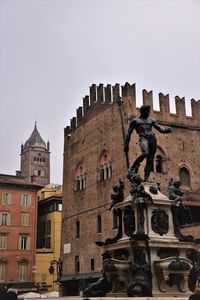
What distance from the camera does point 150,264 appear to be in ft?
29.9

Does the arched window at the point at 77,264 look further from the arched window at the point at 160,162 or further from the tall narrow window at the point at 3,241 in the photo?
the tall narrow window at the point at 3,241

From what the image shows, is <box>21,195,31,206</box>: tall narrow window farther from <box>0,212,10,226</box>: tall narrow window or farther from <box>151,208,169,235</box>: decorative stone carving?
<box>151,208,169,235</box>: decorative stone carving

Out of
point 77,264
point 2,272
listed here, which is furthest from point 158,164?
point 2,272

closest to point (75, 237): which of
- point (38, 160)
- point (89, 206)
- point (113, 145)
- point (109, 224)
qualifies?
point (89, 206)

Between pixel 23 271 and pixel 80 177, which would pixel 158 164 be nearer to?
pixel 80 177

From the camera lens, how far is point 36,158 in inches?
4523

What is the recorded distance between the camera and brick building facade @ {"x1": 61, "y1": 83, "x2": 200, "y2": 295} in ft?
102

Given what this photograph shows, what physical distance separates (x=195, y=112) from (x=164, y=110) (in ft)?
8.49

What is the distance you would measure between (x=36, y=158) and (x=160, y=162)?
282ft

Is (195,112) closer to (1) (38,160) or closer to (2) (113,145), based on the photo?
(2) (113,145)

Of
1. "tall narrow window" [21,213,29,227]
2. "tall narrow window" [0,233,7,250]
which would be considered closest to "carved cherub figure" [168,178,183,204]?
"tall narrow window" [0,233,7,250]

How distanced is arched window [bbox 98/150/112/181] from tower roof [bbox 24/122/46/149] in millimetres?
83526

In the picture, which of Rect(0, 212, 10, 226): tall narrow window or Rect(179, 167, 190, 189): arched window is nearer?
Rect(179, 167, 190, 189): arched window

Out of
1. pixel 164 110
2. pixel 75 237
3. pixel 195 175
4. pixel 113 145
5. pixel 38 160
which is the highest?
pixel 38 160
